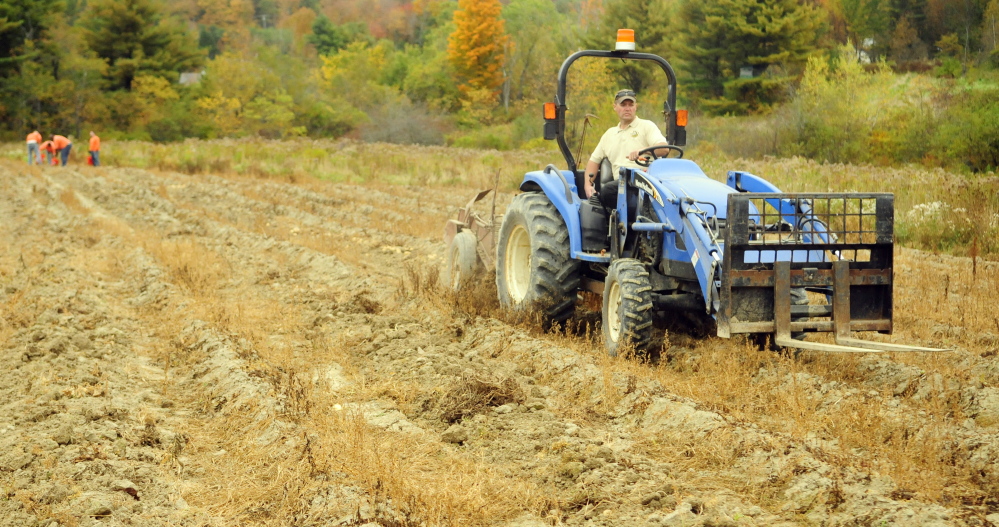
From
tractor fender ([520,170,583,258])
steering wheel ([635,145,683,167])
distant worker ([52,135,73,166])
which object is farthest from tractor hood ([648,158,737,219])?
distant worker ([52,135,73,166])

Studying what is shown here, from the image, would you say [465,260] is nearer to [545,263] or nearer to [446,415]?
[545,263]

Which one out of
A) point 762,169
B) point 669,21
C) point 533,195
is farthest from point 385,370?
point 669,21

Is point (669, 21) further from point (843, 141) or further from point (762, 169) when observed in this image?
point (762, 169)

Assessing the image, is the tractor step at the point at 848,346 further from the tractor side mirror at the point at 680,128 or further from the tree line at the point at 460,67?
the tree line at the point at 460,67

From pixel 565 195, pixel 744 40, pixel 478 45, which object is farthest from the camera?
pixel 478 45

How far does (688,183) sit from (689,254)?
2.15 ft

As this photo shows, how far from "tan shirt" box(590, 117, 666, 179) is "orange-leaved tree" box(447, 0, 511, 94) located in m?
51.9

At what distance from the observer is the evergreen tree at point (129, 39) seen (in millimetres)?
54594

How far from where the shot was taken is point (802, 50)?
3831 centimetres

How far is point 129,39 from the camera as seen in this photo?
55250mm

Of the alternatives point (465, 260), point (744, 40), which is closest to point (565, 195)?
point (465, 260)

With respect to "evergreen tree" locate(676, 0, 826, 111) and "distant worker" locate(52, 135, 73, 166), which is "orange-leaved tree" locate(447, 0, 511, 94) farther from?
"distant worker" locate(52, 135, 73, 166)

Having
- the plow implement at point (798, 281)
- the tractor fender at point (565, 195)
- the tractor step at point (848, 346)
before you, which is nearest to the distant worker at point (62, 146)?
the tractor fender at point (565, 195)

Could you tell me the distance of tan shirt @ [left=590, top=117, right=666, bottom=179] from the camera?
318 inches
